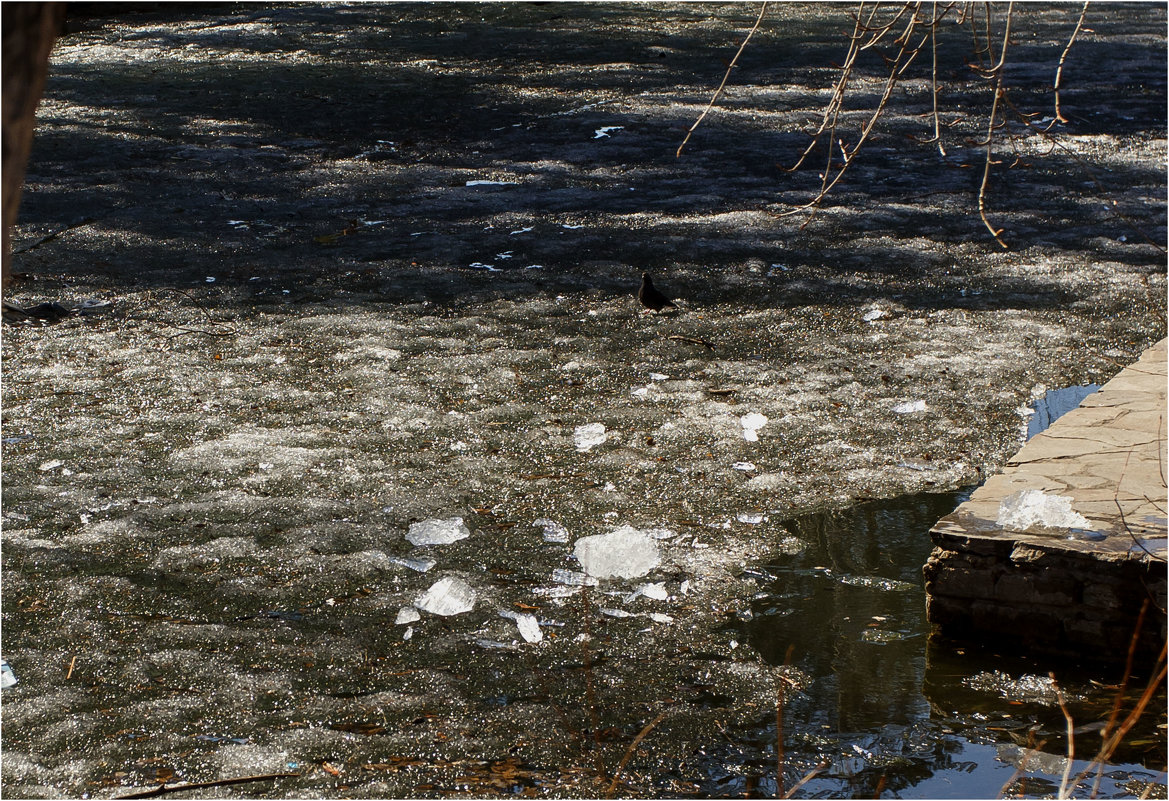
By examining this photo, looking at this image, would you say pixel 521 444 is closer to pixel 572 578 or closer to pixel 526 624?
pixel 572 578

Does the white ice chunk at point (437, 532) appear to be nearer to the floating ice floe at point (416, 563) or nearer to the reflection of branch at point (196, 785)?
the floating ice floe at point (416, 563)

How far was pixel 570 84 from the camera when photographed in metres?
13.1

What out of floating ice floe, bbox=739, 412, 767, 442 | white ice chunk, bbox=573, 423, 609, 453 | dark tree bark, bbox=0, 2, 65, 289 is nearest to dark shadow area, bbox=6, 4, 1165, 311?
floating ice floe, bbox=739, 412, 767, 442

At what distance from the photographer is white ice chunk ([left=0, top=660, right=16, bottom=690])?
3.23m

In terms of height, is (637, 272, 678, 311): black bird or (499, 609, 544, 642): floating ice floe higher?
(637, 272, 678, 311): black bird

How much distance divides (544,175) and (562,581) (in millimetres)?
6223

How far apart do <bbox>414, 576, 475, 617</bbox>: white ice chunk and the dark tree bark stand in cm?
235

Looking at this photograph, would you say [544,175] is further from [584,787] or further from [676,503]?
[584,787]

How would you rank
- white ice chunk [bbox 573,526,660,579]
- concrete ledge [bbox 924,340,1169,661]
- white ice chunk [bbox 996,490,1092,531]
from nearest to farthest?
concrete ledge [bbox 924,340,1169,661]
white ice chunk [bbox 996,490,1092,531]
white ice chunk [bbox 573,526,660,579]

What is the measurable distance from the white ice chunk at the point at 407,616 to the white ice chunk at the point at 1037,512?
1.83 metres

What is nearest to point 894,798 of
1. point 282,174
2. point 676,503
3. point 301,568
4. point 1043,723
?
point 1043,723

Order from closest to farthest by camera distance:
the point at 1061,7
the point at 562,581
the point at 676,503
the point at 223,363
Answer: the point at 562,581 → the point at 676,503 → the point at 223,363 → the point at 1061,7

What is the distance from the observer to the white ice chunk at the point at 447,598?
368cm

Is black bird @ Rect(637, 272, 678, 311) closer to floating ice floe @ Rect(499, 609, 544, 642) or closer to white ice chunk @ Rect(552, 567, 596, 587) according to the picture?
white ice chunk @ Rect(552, 567, 596, 587)
